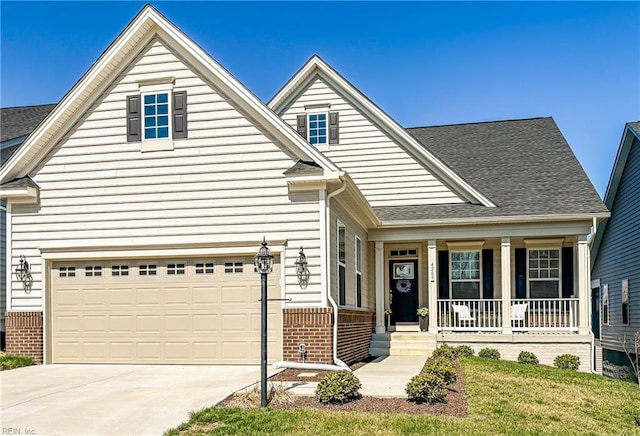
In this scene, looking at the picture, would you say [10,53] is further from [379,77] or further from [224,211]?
[379,77]

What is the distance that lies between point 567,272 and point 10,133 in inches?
648

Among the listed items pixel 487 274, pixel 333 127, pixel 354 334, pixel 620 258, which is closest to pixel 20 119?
pixel 333 127

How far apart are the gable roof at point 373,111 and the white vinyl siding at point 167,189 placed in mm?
6250

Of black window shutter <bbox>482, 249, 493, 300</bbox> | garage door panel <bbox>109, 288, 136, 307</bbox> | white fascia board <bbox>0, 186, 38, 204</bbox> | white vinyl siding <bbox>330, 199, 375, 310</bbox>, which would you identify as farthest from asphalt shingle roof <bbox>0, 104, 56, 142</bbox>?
black window shutter <bbox>482, 249, 493, 300</bbox>

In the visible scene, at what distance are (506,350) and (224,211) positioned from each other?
8.60 meters

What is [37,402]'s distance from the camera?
9.41m

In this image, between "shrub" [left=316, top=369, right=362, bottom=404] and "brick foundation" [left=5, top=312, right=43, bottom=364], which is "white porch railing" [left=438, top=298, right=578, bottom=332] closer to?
"shrub" [left=316, top=369, right=362, bottom=404]

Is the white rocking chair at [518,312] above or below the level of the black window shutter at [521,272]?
below

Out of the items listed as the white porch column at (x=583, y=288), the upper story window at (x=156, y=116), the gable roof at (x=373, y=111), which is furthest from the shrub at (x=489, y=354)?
the upper story window at (x=156, y=116)

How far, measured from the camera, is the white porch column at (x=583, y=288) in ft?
56.9

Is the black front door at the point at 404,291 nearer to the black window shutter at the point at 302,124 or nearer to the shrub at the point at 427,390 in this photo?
the black window shutter at the point at 302,124

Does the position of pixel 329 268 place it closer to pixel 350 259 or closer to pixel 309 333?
pixel 309 333

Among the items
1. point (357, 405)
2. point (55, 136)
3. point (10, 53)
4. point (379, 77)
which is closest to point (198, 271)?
point (55, 136)

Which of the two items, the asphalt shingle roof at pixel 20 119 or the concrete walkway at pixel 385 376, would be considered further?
the asphalt shingle roof at pixel 20 119
